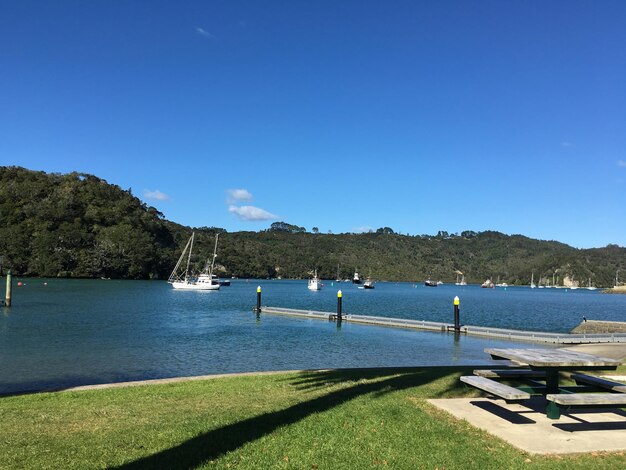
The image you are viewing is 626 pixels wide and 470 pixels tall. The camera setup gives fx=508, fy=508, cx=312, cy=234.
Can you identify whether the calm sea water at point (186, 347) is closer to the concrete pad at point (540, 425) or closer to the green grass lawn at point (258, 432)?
the green grass lawn at point (258, 432)

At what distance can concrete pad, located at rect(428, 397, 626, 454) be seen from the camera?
19.8 ft

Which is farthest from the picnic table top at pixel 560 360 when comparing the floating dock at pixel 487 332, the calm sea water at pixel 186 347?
the floating dock at pixel 487 332

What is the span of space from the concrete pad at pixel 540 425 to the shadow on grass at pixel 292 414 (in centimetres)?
173

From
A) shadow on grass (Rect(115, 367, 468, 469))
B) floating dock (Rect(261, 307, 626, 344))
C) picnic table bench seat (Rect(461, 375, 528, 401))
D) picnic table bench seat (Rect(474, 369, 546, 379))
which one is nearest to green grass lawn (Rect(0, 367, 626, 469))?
shadow on grass (Rect(115, 367, 468, 469))

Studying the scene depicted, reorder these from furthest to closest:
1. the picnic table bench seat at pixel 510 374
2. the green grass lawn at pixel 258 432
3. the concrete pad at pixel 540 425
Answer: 1. the picnic table bench seat at pixel 510 374
2. the concrete pad at pixel 540 425
3. the green grass lawn at pixel 258 432

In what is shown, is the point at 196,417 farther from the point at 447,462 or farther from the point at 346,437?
the point at 447,462

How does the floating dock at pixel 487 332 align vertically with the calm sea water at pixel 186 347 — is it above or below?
above

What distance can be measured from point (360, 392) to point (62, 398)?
230 inches

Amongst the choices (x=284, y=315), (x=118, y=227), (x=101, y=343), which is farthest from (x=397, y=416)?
(x=118, y=227)

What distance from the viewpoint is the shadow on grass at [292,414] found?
17.9 feet

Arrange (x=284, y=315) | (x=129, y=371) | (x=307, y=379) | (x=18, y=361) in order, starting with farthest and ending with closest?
(x=284, y=315)
(x=18, y=361)
(x=129, y=371)
(x=307, y=379)

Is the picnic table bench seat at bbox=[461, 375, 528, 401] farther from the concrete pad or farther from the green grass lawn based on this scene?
the green grass lawn

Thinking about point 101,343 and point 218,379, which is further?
point 101,343

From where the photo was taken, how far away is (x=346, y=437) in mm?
6242
